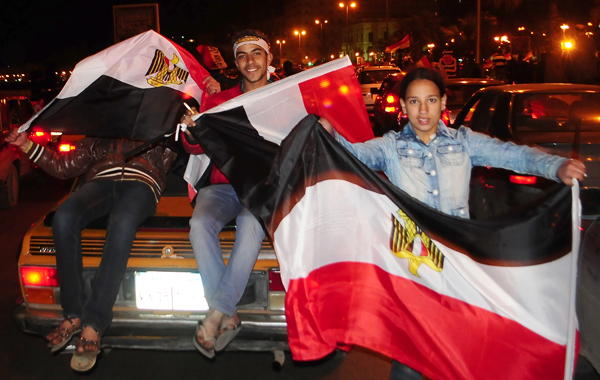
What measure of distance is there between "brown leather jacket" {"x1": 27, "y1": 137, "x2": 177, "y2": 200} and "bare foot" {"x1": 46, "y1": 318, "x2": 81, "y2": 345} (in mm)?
1015

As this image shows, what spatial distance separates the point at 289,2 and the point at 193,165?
16234cm

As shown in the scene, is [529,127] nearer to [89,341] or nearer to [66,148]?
[66,148]

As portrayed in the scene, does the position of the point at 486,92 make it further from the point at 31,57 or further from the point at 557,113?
the point at 31,57

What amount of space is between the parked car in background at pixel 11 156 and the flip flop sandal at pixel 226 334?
725cm

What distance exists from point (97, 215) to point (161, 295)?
2.44 feet

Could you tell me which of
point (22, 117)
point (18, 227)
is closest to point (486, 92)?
point (18, 227)

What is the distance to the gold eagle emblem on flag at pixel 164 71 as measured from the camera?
4355 millimetres

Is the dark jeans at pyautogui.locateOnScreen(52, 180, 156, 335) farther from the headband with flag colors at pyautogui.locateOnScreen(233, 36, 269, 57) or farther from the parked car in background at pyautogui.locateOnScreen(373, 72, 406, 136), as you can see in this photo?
the parked car in background at pyautogui.locateOnScreen(373, 72, 406, 136)

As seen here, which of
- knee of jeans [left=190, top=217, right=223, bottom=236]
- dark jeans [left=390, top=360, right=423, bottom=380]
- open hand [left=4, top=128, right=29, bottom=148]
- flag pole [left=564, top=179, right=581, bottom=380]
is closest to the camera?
flag pole [left=564, top=179, right=581, bottom=380]

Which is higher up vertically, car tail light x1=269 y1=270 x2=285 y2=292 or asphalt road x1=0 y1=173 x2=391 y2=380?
car tail light x1=269 y1=270 x2=285 y2=292

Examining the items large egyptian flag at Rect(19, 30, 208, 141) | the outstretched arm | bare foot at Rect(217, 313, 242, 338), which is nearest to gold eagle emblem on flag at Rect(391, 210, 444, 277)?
the outstretched arm

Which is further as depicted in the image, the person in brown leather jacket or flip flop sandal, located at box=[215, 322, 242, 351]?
the person in brown leather jacket

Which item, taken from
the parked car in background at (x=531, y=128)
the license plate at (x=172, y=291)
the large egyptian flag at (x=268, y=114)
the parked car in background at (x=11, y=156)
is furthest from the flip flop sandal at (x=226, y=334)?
the parked car in background at (x=11, y=156)

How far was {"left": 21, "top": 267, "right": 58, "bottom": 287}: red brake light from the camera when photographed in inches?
144
